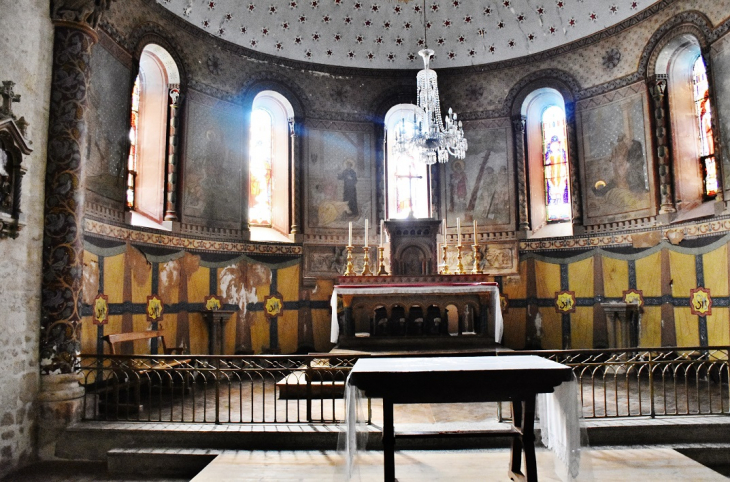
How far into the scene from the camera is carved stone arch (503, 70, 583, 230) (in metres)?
13.1

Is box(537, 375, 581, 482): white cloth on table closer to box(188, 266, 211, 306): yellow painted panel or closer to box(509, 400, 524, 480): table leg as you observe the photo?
box(509, 400, 524, 480): table leg

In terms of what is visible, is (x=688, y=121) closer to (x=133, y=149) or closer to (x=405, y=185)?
(x=405, y=185)

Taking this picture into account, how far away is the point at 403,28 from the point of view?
47.1ft

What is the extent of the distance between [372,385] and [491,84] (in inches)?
454

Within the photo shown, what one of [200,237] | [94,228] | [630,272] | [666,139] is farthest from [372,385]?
[666,139]

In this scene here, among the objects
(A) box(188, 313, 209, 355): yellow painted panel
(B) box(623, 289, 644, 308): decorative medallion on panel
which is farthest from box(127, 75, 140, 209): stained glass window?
(B) box(623, 289, 644, 308): decorative medallion on panel

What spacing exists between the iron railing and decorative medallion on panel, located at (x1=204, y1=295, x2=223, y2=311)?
195 cm

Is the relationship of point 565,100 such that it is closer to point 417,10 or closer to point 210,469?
point 417,10

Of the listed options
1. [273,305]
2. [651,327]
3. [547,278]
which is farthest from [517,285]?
[273,305]

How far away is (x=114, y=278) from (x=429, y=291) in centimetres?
575

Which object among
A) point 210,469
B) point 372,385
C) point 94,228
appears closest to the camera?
point 372,385

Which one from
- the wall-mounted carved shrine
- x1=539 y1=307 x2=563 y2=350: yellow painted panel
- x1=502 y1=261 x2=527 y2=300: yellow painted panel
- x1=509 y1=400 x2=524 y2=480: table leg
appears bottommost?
x1=509 y1=400 x2=524 y2=480: table leg

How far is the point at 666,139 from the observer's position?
38.5 ft

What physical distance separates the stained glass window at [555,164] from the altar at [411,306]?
4681mm
